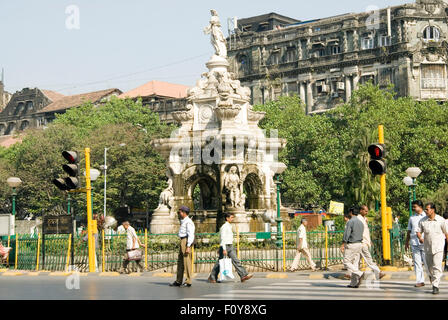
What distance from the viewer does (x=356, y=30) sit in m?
74.1

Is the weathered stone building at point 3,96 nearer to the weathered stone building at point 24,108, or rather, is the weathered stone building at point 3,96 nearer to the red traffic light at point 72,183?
the weathered stone building at point 24,108

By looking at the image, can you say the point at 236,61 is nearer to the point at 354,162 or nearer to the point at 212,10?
the point at 354,162

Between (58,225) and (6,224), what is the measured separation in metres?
3.10

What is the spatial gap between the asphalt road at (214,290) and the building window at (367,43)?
59499 mm

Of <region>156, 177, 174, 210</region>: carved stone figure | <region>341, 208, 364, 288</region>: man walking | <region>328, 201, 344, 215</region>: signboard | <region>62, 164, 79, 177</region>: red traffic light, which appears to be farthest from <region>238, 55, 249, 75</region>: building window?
<region>341, 208, 364, 288</region>: man walking

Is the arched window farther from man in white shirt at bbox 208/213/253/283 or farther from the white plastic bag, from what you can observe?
the white plastic bag

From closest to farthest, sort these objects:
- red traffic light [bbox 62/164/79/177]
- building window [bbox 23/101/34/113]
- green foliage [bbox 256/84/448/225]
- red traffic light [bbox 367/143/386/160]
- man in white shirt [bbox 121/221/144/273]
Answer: red traffic light [bbox 367/143/386/160] < red traffic light [bbox 62/164/79/177] < man in white shirt [bbox 121/221/144/273] < green foliage [bbox 256/84/448/225] < building window [bbox 23/101/34/113]

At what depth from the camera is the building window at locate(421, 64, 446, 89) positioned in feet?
228

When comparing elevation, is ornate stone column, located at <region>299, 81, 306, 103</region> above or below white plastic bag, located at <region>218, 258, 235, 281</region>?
above

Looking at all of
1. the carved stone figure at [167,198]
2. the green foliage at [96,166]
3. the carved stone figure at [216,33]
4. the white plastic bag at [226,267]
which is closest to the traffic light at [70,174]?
the white plastic bag at [226,267]

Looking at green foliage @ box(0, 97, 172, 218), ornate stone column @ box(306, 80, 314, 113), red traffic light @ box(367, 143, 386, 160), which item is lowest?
red traffic light @ box(367, 143, 386, 160)

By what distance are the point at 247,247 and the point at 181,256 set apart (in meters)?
6.34

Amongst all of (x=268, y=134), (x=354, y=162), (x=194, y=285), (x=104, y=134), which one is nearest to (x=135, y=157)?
(x=104, y=134)

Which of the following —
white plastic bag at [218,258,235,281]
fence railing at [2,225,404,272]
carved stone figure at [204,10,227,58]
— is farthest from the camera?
carved stone figure at [204,10,227,58]
